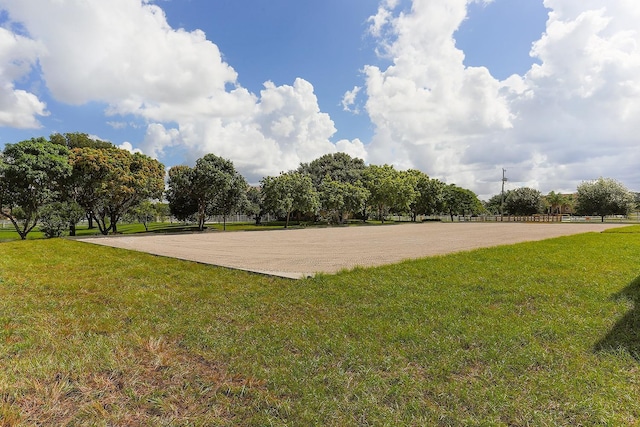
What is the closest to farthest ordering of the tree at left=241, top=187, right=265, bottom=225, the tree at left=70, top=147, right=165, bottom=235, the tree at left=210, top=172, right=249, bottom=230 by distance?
the tree at left=70, top=147, right=165, bottom=235
the tree at left=210, top=172, right=249, bottom=230
the tree at left=241, top=187, right=265, bottom=225

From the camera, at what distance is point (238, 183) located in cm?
2683

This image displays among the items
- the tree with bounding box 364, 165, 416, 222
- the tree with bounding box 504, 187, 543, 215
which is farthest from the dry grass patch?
the tree with bounding box 504, 187, 543, 215

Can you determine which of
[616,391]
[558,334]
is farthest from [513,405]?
[558,334]

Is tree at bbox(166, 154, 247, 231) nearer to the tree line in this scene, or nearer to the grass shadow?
the tree line

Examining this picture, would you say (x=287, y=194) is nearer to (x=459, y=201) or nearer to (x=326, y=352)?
(x=326, y=352)

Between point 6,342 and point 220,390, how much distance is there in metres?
2.53

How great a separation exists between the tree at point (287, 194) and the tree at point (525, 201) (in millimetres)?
52867

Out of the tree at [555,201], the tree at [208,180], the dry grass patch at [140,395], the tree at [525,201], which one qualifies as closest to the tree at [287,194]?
the tree at [208,180]

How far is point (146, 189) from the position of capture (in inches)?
925

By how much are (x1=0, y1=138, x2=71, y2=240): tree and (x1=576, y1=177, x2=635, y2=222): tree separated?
205ft

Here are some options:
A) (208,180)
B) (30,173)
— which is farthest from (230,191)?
(30,173)

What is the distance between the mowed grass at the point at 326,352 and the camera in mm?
2344

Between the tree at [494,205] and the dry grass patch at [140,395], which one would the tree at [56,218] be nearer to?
the dry grass patch at [140,395]

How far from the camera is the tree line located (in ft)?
56.3
